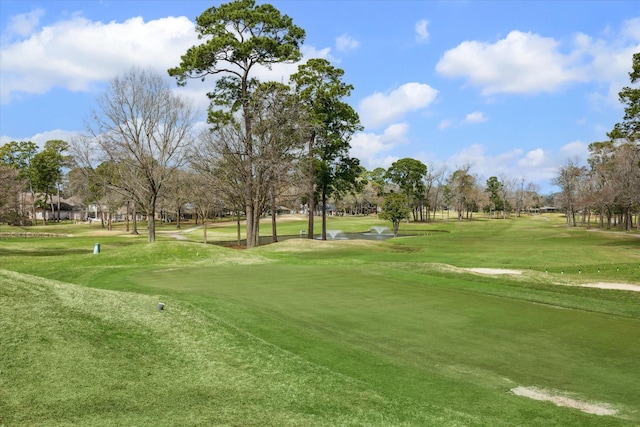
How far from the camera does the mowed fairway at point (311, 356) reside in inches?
259

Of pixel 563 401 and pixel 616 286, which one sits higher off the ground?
pixel 563 401

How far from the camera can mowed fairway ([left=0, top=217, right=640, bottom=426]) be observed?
6.59m

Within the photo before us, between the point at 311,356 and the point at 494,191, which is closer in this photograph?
the point at 311,356

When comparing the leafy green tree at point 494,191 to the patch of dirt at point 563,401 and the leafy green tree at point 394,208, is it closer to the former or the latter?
the leafy green tree at point 394,208

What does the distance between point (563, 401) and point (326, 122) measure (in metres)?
48.7

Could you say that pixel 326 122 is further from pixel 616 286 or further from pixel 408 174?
pixel 408 174

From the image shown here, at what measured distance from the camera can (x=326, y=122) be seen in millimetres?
54844

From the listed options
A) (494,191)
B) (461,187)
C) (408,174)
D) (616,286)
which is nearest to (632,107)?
(616,286)

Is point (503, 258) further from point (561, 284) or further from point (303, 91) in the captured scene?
point (303, 91)

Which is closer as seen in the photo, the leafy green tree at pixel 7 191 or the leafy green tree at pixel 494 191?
the leafy green tree at pixel 7 191

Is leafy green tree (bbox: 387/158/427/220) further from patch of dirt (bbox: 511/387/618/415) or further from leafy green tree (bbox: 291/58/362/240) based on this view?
patch of dirt (bbox: 511/387/618/415)

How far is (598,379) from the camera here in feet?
30.6

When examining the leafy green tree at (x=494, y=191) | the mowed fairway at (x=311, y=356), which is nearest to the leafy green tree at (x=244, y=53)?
the mowed fairway at (x=311, y=356)

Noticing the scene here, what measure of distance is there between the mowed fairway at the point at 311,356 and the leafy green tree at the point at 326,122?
35.4 metres
